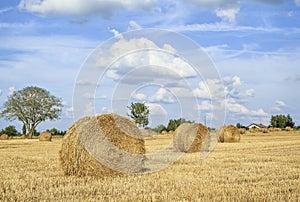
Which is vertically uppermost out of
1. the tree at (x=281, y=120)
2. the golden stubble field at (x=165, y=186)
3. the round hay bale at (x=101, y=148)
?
the tree at (x=281, y=120)

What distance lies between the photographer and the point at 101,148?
10.1m

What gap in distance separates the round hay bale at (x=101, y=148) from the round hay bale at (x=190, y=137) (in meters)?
8.78

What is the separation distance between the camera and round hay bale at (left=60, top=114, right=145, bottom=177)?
32.4 ft

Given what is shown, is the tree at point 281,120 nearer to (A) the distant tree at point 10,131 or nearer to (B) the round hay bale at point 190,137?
(A) the distant tree at point 10,131

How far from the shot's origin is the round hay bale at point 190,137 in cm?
1944

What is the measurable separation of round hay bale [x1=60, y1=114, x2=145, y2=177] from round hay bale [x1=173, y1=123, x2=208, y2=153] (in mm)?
8779

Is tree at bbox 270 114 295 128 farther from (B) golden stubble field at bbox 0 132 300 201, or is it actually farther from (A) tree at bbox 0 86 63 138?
(B) golden stubble field at bbox 0 132 300 201

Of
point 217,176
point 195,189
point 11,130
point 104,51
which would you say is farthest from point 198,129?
point 11,130

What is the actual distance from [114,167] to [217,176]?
2615 millimetres

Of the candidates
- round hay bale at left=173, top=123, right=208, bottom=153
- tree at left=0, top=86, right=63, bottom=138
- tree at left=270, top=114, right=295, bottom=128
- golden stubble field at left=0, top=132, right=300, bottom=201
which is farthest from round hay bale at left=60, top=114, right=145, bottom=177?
tree at left=270, top=114, right=295, bottom=128

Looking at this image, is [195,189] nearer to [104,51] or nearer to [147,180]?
[147,180]

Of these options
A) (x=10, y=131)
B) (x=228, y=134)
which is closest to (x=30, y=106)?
(x=10, y=131)

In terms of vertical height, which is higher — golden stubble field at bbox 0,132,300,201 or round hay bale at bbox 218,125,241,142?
round hay bale at bbox 218,125,241,142

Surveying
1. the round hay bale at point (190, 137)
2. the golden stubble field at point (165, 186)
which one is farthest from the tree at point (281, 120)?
the golden stubble field at point (165, 186)
